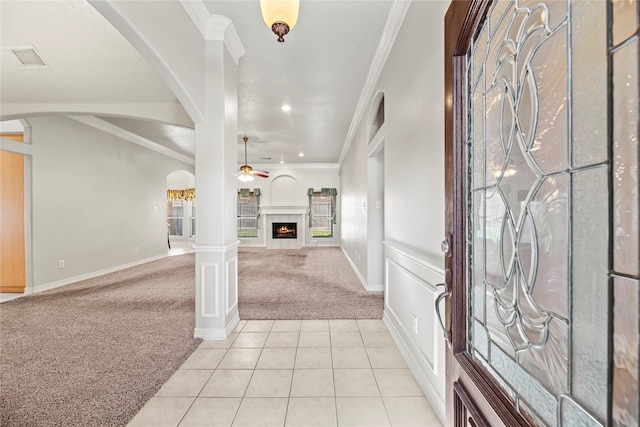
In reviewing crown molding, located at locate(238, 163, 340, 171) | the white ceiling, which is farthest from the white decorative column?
crown molding, located at locate(238, 163, 340, 171)

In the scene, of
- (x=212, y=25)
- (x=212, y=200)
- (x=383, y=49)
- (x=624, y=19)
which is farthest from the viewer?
(x=383, y=49)

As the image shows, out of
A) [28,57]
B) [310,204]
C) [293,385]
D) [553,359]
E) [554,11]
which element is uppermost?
[28,57]

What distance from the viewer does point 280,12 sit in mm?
1648

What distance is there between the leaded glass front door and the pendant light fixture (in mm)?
1013

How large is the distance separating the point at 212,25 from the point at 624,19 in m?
2.98

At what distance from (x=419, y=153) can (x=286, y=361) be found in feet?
6.34

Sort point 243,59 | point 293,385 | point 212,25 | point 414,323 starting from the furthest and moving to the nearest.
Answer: point 243,59
point 212,25
point 414,323
point 293,385

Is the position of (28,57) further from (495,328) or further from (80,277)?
(495,328)

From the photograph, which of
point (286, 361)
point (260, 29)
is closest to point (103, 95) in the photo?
point (260, 29)

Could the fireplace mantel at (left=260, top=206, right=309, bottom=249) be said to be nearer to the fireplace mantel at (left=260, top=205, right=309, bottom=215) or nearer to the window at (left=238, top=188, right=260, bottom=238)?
the fireplace mantel at (left=260, top=205, right=309, bottom=215)

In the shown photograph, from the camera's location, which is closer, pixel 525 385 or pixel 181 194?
pixel 525 385

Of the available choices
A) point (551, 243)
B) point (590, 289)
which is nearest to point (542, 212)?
point (551, 243)

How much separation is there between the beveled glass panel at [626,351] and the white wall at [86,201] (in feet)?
20.6

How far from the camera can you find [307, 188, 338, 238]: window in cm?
989
